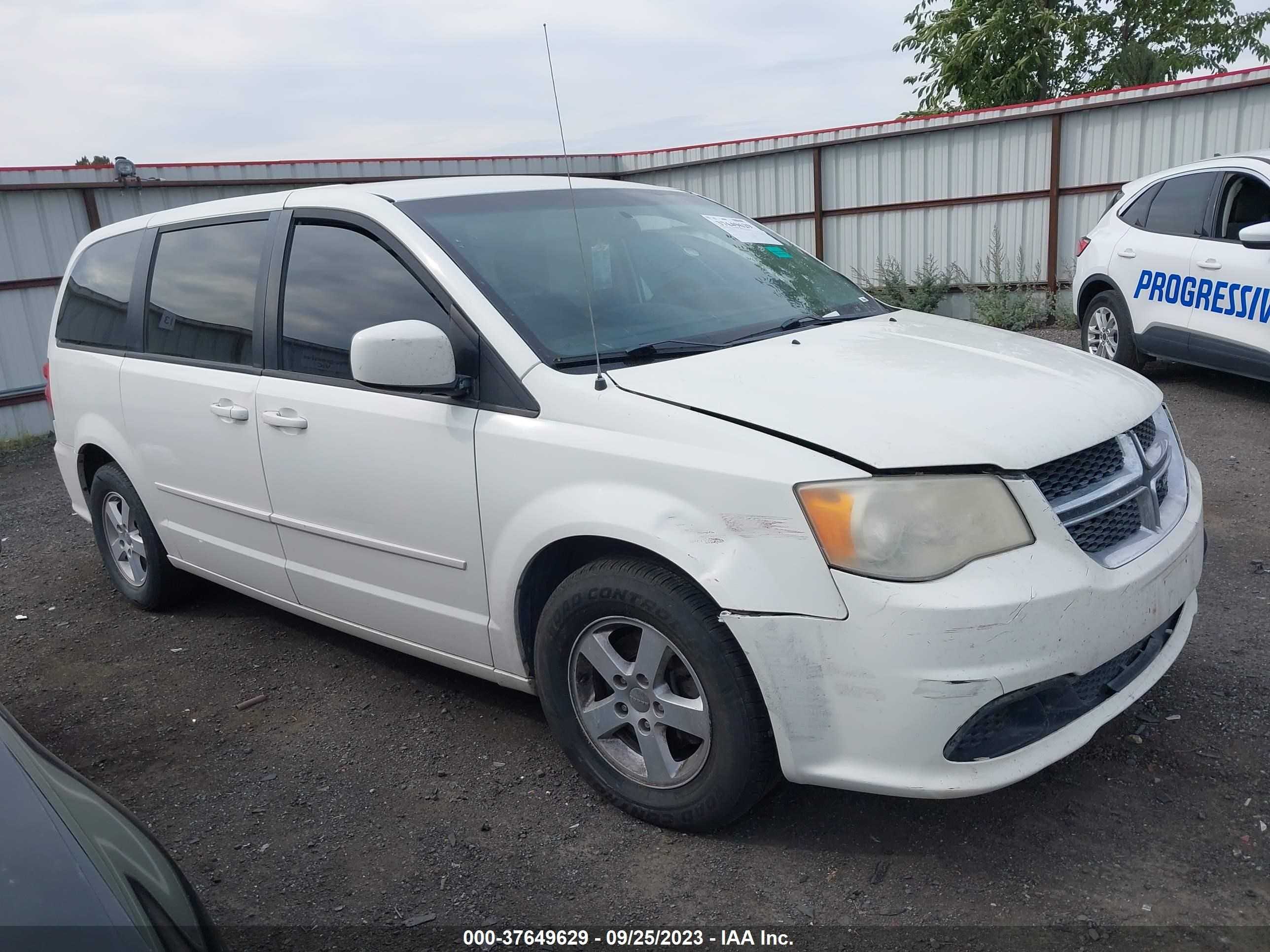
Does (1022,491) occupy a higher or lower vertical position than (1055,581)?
higher

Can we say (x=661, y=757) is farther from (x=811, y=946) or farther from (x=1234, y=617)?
(x=1234, y=617)

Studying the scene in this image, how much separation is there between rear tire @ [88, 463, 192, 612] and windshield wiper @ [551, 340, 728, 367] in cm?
257

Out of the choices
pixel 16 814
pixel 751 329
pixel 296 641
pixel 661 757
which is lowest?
pixel 296 641

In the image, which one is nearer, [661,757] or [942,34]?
[661,757]

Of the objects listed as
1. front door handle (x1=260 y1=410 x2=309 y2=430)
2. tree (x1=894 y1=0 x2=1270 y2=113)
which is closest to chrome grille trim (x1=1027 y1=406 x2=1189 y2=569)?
front door handle (x1=260 y1=410 x2=309 y2=430)

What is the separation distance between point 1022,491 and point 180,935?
6.24ft

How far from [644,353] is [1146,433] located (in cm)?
143

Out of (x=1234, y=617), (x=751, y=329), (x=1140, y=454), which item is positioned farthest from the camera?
(x=1234, y=617)

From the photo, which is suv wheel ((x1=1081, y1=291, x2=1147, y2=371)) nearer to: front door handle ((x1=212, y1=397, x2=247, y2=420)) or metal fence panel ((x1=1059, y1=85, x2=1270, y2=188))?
metal fence panel ((x1=1059, y1=85, x2=1270, y2=188))

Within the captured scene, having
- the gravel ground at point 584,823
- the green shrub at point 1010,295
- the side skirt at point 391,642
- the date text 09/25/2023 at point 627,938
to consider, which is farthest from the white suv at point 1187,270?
the date text 09/25/2023 at point 627,938

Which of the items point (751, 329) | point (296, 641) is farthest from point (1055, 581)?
point (296, 641)

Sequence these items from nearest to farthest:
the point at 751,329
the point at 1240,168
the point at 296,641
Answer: the point at 751,329
the point at 296,641
the point at 1240,168

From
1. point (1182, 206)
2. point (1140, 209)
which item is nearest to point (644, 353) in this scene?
point (1182, 206)

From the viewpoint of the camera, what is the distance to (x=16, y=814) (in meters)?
1.64
